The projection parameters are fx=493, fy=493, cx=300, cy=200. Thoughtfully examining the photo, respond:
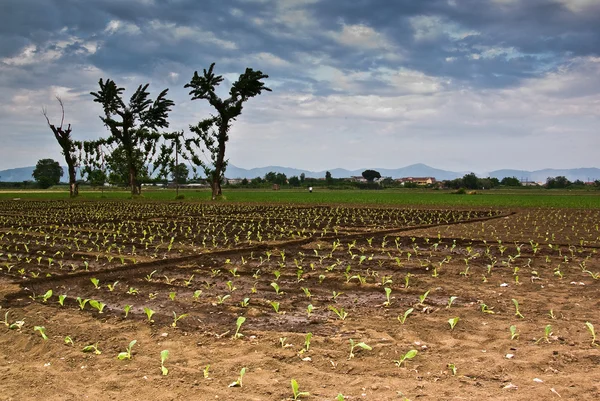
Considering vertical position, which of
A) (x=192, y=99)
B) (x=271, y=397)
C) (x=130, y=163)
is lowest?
(x=271, y=397)

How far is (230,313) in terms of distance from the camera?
20.7 feet

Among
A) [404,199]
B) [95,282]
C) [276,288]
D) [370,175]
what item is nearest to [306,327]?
[276,288]

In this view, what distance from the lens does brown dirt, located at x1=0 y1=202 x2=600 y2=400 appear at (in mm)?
4172

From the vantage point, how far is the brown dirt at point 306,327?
417cm

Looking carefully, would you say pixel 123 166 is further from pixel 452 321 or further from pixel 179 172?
pixel 452 321

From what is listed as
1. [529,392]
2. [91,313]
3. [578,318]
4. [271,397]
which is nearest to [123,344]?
[91,313]

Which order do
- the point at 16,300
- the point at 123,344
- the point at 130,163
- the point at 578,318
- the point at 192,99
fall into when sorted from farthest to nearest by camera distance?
1. the point at 130,163
2. the point at 192,99
3. the point at 16,300
4. the point at 578,318
5. the point at 123,344

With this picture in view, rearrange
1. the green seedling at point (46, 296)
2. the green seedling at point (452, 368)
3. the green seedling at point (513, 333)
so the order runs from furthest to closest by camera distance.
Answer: the green seedling at point (46, 296) < the green seedling at point (513, 333) < the green seedling at point (452, 368)

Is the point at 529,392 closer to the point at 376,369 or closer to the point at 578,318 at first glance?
the point at 376,369

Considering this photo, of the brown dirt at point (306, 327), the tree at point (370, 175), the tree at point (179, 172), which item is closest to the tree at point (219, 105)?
the tree at point (179, 172)

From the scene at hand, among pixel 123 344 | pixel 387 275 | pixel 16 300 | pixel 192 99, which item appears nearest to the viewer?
pixel 123 344

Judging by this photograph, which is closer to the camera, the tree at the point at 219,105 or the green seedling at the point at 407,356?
the green seedling at the point at 407,356

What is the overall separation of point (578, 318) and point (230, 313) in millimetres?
4229

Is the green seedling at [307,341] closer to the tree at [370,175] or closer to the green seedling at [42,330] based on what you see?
the green seedling at [42,330]
